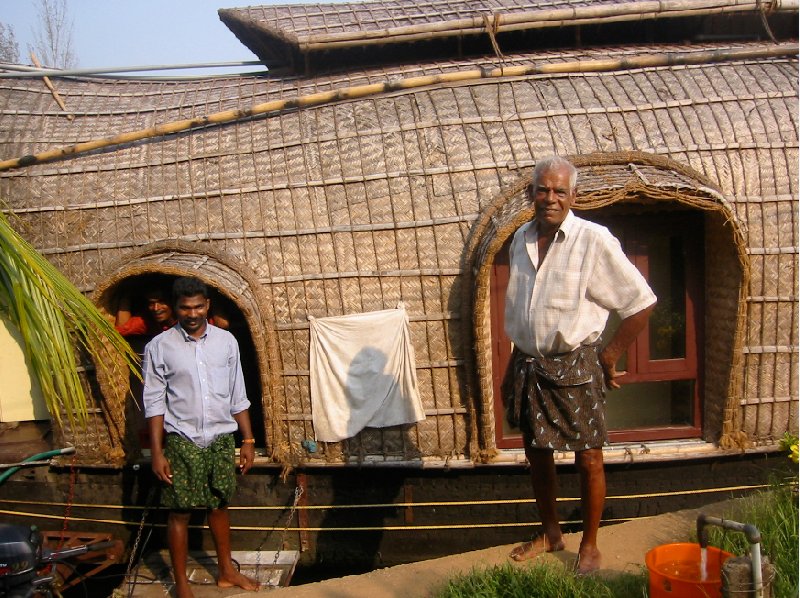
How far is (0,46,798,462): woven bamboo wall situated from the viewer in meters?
4.27

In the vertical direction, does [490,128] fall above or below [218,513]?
above

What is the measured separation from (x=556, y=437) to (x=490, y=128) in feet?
7.21

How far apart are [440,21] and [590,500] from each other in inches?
134

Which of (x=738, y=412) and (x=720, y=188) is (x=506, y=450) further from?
(x=720, y=188)

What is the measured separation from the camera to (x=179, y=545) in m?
3.68

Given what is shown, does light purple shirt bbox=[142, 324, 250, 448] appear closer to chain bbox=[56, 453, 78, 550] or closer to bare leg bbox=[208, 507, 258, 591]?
bare leg bbox=[208, 507, 258, 591]

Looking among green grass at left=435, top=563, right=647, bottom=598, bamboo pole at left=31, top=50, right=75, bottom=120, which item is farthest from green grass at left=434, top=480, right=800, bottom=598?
bamboo pole at left=31, top=50, right=75, bottom=120

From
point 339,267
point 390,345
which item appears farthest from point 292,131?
point 390,345

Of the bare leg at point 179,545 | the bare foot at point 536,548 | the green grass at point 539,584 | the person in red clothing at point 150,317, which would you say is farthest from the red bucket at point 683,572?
the person in red clothing at point 150,317

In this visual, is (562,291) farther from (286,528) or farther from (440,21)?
(440,21)

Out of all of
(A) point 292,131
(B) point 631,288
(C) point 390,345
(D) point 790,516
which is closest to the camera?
(B) point 631,288

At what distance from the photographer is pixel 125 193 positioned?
4504 mm

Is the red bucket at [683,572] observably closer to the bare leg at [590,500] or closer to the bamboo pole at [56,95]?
the bare leg at [590,500]

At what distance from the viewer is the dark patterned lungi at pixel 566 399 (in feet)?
8.98
